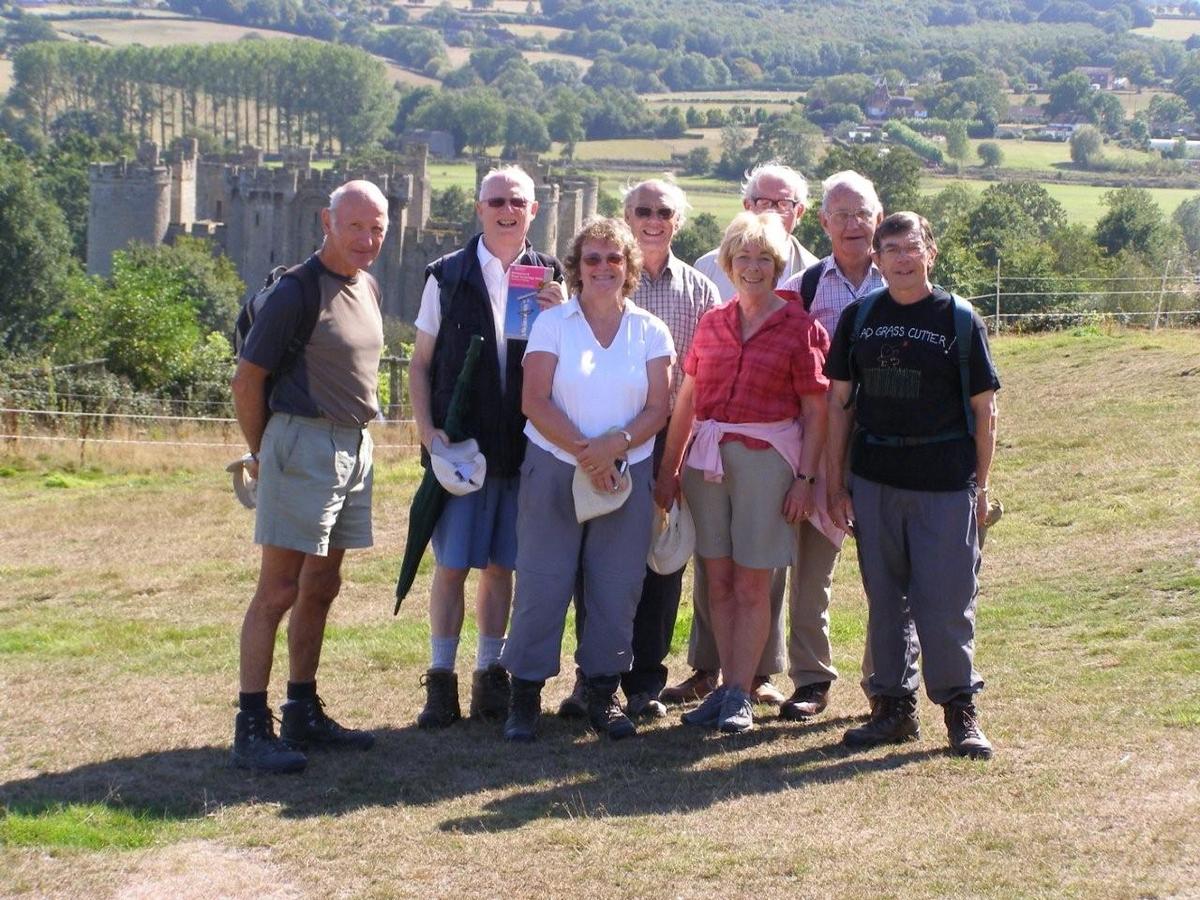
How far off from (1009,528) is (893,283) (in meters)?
4.67

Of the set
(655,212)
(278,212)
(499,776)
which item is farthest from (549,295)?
(278,212)

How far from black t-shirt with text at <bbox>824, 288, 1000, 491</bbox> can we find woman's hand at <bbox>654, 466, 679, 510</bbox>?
0.72 m

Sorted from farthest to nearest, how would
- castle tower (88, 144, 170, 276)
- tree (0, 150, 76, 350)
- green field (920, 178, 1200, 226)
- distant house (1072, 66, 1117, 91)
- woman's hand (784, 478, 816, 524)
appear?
distant house (1072, 66, 1117, 91) < green field (920, 178, 1200, 226) < castle tower (88, 144, 170, 276) < tree (0, 150, 76, 350) < woman's hand (784, 478, 816, 524)

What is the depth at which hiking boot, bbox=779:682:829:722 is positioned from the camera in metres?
6.23

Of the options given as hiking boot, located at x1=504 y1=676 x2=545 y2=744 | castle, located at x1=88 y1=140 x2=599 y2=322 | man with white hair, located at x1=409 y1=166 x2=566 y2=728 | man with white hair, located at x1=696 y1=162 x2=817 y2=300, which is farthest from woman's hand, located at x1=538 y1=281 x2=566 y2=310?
castle, located at x1=88 y1=140 x2=599 y2=322

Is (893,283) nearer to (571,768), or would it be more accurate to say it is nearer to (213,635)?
(571,768)

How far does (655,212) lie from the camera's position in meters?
6.20

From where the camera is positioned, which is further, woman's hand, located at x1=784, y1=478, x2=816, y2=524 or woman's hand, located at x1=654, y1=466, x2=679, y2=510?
woman's hand, located at x1=654, y1=466, x2=679, y2=510

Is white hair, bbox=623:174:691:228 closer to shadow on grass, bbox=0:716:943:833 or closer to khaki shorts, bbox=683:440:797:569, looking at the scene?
khaki shorts, bbox=683:440:797:569

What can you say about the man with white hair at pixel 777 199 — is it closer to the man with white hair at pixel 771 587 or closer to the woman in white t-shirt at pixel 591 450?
the man with white hair at pixel 771 587

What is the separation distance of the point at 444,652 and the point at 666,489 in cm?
101

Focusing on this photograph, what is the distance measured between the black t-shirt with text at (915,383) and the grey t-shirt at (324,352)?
1595 mm

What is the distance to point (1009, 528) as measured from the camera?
32.4ft

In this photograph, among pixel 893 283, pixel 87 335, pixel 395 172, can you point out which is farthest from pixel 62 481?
pixel 395 172
